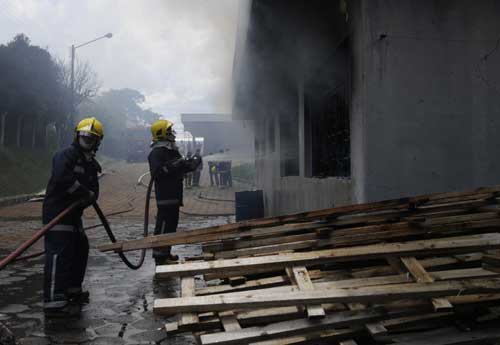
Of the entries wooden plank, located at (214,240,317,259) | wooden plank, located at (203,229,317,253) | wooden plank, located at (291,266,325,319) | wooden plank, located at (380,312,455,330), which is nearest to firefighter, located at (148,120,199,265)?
wooden plank, located at (203,229,317,253)

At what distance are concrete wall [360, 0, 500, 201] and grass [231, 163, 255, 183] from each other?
19.8 meters

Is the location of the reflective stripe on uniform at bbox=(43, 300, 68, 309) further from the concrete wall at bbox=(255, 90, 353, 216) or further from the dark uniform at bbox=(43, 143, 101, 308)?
the concrete wall at bbox=(255, 90, 353, 216)

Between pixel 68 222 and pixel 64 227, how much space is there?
6 cm

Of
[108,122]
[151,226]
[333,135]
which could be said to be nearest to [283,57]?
[333,135]

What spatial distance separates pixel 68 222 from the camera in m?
4.24

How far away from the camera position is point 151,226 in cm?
1091

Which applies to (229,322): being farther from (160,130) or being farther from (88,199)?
(160,130)

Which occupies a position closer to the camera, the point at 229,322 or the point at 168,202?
the point at 229,322

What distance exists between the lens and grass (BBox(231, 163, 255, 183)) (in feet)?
82.5

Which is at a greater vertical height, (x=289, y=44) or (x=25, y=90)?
(x=25, y=90)

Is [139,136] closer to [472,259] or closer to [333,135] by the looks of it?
[333,135]

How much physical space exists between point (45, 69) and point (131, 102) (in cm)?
4990

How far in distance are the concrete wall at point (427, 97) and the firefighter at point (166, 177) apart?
2.60 metres

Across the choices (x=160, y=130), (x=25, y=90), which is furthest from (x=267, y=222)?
(x=25, y=90)
